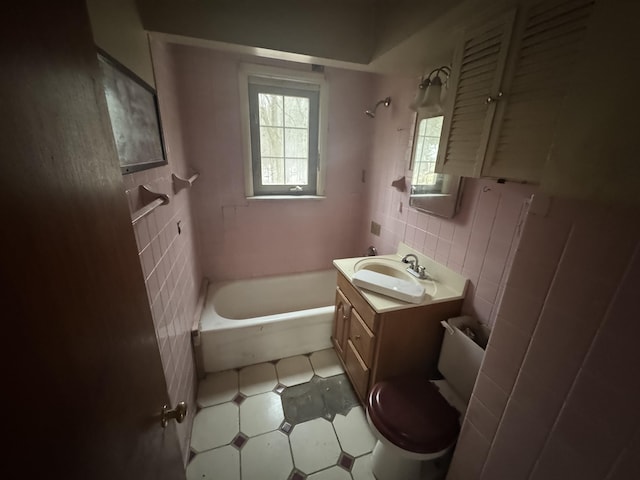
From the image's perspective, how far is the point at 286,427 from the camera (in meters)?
1.49

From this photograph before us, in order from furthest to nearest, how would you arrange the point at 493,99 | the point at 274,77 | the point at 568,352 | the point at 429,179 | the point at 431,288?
the point at 274,77, the point at 429,179, the point at 431,288, the point at 493,99, the point at 568,352

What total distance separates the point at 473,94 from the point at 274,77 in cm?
150

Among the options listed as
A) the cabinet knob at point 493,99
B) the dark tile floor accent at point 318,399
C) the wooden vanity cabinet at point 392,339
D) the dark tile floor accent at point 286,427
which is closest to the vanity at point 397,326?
the wooden vanity cabinet at point 392,339

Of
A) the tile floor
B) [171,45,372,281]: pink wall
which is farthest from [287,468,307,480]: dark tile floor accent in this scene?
[171,45,372,281]: pink wall

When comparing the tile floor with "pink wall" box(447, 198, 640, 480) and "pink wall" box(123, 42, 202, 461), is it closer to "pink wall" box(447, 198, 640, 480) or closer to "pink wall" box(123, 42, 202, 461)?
"pink wall" box(123, 42, 202, 461)

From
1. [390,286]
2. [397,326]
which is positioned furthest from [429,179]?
[397,326]

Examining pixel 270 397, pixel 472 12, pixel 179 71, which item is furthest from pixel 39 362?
pixel 179 71

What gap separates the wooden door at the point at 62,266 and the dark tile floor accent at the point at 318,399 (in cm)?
121

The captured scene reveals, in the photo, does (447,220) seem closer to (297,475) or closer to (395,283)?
(395,283)

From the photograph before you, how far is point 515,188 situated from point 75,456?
59.5 inches

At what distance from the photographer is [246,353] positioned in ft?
6.09

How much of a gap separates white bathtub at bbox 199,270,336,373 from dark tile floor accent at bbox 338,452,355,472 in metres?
0.75

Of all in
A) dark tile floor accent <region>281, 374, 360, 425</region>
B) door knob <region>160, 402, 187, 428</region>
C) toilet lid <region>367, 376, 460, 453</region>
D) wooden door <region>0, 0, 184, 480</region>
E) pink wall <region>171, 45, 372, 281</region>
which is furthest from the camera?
pink wall <region>171, 45, 372, 281</region>

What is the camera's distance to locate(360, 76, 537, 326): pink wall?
3.85 ft
